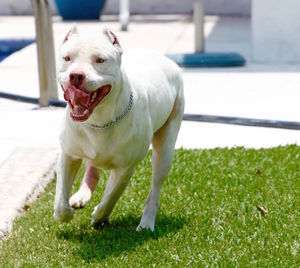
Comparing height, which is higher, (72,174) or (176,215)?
(72,174)

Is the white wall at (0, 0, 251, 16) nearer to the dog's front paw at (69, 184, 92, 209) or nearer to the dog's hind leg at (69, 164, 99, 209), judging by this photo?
the dog's hind leg at (69, 164, 99, 209)

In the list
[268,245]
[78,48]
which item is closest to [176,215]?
[268,245]

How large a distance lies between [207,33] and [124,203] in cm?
1073

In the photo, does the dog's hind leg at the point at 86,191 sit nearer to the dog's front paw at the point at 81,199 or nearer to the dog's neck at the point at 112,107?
the dog's front paw at the point at 81,199

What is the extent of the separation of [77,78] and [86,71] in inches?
2.4

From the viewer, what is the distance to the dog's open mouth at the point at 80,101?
162 inches

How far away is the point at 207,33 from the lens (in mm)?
15875

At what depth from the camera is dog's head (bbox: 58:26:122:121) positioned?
13.4ft

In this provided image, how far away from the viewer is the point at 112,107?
4418 mm

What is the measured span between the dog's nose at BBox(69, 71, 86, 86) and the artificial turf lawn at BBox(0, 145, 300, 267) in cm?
100

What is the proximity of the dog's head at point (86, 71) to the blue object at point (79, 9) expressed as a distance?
14359mm

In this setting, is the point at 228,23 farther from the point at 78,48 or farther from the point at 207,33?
the point at 78,48

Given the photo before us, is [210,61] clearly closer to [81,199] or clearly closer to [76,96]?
[81,199]

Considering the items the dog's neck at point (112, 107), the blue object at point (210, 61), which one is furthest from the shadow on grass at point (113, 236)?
the blue object at point (210, 61)
